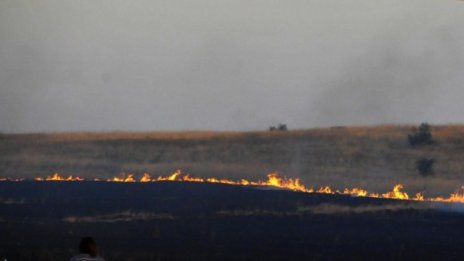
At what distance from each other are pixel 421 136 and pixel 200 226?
3112 mm

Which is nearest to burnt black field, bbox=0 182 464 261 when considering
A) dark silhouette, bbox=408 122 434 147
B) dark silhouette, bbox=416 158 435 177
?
dark silhouette, bbox=416 158 435 177

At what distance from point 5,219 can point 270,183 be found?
294 centimetres

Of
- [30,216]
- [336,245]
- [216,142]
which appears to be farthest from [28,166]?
[336,245]

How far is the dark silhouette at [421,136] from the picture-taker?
1377cm

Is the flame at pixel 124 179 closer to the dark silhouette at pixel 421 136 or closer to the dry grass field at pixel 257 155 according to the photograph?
the dry grass field at pixel 257 155

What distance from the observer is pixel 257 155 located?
13461 millimetres

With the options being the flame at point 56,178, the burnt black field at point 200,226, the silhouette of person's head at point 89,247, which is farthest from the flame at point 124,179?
the silhouette of person's head at point 89,247

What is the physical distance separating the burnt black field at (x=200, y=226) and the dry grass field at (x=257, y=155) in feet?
0.91

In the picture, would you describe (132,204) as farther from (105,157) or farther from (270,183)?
(270,183)

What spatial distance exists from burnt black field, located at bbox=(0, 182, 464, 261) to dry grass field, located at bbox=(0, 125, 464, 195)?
277 millimetres

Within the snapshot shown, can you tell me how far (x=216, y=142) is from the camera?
44.3 feet

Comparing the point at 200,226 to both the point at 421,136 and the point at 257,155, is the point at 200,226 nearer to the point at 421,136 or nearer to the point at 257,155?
the point at 257,155

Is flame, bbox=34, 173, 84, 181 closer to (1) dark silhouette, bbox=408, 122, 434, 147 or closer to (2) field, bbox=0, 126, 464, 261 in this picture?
(2) field, bbox=0, 126, 464, 261

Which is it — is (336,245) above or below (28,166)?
below
